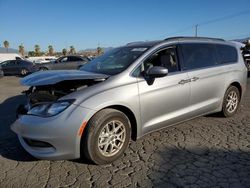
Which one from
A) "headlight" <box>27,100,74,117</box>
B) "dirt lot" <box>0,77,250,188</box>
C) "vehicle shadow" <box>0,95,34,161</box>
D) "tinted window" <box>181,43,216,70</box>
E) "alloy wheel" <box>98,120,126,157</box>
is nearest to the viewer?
"dirt lot" <box>0,77,250,188</box>

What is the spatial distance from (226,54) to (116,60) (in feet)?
8.29

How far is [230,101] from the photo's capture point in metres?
5.54

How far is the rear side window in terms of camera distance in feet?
17.5

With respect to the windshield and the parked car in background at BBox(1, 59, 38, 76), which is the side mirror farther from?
the parked car in background at BBox(1, 59, 38, 76)

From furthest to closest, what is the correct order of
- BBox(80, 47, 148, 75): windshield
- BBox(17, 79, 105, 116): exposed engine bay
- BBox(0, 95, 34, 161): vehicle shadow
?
BBox(80, 47, 148, 75): windshield → BBox(0, 95, 34, 161): vehicle shadow → BBox(17, 79, 105, 116): exposed engine bay

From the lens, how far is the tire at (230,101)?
5.39 metres

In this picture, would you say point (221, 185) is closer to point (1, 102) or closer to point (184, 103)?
point (184, 103)

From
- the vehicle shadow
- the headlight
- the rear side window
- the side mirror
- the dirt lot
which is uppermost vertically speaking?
the rear side window

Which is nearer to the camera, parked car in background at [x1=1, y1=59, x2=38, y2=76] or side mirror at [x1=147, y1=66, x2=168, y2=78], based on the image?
side mirror at [x1=147, y1=66, x2=168, y2=78]

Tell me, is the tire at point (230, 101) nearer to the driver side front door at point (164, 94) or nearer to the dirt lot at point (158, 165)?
the dirt lot at point (158, 165)

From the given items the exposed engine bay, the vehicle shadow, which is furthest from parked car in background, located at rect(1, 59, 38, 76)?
the exposed engine bay

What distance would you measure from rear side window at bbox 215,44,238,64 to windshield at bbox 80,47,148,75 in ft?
6.48

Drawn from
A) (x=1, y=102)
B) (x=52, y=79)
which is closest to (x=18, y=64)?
(x=1, y=102)

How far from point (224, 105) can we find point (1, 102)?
640cm
